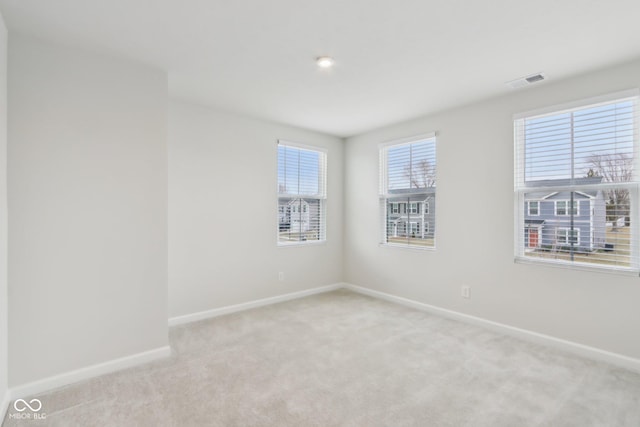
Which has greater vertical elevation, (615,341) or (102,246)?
(102,246)

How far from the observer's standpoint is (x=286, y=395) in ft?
7.34

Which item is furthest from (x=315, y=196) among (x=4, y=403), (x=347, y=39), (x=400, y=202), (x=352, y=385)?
(x=4, y=403)

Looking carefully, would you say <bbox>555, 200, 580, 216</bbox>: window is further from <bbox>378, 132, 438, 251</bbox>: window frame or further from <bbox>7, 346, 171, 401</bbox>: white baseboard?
<bbox>7, 346, 171, 401</bbox>: white baseboard

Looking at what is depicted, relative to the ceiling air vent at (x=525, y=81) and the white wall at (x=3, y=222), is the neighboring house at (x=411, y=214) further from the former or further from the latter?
the white wall at (x=3, y=222)

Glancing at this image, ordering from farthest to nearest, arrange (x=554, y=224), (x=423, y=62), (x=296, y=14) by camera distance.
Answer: (x=554, y=224) → (x=423, y=62) → (x=296, y=14)

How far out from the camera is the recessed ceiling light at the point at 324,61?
2.56 metres

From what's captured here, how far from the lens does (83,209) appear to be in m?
2.44

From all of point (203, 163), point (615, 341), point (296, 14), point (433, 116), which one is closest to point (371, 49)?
point (296, 14)

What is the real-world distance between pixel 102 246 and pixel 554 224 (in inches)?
154

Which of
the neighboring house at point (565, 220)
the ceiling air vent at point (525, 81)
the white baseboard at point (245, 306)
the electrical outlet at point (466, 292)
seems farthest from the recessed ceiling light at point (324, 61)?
the white baseboard at point (245, 306)

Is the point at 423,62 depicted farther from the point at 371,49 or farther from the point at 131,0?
the point at 131,0

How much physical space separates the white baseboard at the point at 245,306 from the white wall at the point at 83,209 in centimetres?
85

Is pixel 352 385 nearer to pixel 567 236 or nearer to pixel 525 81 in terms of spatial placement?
pixel 567 236

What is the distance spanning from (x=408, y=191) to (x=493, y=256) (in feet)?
4.38
